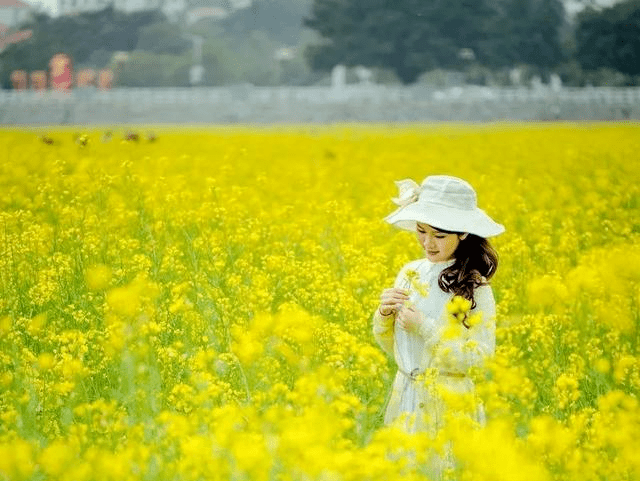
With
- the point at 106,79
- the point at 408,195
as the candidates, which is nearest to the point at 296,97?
the point at 106,79

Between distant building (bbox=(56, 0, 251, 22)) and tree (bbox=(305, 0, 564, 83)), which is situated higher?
tree (bbox=(305, 0, 564, 83))

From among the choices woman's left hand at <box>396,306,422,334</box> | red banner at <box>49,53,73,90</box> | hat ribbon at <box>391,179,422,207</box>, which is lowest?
red banner at <box>49,53,73,90</box>

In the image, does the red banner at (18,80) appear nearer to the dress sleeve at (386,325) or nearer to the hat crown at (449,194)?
the dress sleeve at (386,325)

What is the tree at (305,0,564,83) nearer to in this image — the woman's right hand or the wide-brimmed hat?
the wide-brimmed hat

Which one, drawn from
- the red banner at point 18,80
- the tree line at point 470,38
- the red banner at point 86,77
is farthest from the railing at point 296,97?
the red banner at point 86,77

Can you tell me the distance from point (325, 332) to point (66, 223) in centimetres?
317

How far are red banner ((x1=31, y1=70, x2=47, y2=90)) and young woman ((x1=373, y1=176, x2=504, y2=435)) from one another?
54.5 meters

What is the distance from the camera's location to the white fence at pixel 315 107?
34812mm

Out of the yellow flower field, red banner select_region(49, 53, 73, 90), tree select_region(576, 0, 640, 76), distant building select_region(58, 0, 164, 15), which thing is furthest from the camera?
distant building select_region(58, 0, 164, 15)

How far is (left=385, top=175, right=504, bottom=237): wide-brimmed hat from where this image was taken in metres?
3.54

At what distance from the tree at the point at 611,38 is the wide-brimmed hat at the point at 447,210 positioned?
141ft

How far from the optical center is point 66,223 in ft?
22.9

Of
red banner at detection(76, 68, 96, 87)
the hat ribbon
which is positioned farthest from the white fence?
the hat ribbon

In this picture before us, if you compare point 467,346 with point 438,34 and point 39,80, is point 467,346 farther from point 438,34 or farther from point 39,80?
point 39,80
